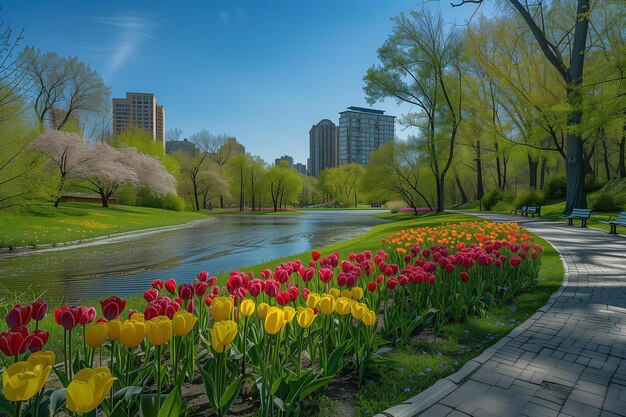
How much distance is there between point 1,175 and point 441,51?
2625 cm

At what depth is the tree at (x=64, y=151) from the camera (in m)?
28.2

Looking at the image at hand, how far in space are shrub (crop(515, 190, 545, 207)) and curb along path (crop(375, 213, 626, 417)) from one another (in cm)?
→ 2620

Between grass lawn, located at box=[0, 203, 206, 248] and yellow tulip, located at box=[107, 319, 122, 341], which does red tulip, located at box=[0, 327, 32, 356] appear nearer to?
yellow tulip, located at box=[107, 319, 122, 341]

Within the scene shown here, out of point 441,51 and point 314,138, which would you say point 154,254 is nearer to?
point 441,51

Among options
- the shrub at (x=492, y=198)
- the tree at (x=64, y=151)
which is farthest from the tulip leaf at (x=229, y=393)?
the shrub at (x=492, y=198)

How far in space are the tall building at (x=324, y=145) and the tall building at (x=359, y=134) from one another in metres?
9.89

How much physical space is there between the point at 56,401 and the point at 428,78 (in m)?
29.6

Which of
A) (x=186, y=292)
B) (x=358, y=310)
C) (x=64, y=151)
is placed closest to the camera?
(x=358, y=310)

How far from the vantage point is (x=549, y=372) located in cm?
303

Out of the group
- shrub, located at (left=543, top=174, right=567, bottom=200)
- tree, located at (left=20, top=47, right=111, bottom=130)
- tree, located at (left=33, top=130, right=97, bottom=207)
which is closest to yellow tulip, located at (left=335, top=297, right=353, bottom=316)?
tree, located at (left=33, top=130, right=97, bottom=207)

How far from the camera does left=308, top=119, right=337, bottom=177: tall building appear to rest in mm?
143625

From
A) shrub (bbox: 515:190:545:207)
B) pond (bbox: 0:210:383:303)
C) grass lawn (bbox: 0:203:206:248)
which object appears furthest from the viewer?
shrub (bbox: 515:190:545:207)

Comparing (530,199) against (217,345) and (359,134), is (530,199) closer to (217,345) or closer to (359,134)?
(217,345)

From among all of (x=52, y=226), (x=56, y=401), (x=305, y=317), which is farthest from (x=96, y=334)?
(x=52, y=226)
